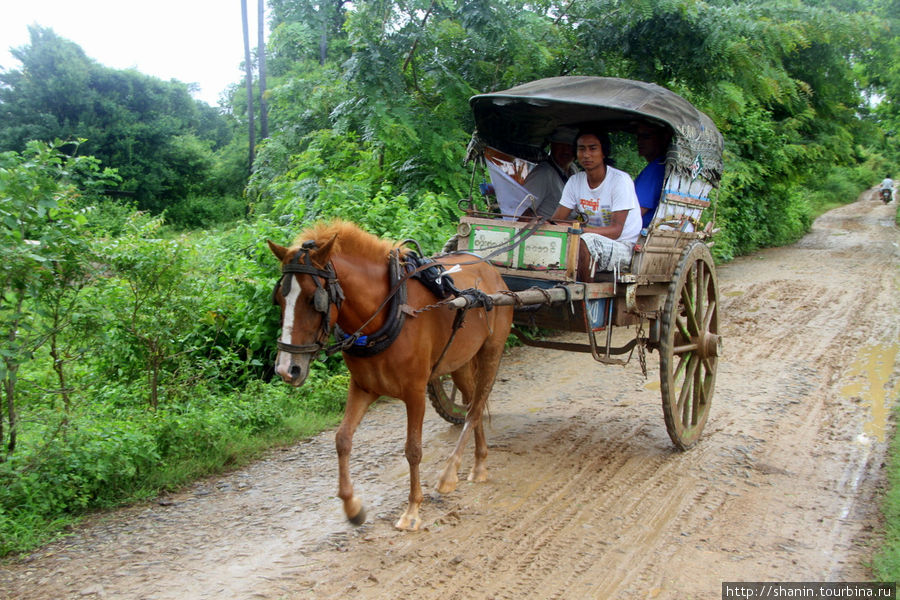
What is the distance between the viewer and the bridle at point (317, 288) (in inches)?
141

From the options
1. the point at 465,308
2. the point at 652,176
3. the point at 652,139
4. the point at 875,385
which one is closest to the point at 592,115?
the point at 652,139

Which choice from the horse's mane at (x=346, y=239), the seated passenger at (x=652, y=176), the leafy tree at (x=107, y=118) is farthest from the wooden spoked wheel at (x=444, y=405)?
the leafy tree at (x=107, y=118)

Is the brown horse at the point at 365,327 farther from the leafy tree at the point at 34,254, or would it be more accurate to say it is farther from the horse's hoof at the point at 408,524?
the leafy tree at the point at 34,254

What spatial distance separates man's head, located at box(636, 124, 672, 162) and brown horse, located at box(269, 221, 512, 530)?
2.37 m

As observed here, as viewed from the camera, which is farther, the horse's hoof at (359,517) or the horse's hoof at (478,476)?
the horse's hoof at (478,476)

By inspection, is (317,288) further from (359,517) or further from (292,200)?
(292,200)

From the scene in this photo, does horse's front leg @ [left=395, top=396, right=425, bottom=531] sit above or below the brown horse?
below

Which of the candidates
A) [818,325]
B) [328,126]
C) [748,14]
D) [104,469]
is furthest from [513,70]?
[104,469]

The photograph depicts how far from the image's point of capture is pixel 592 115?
6172 mm

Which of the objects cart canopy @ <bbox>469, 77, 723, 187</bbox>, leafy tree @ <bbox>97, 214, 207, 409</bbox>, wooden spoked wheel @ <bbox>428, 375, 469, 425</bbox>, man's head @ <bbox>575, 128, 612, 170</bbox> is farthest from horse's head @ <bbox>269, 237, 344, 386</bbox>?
man's head @ <bbox>575, 128, 612, 170</bbox>

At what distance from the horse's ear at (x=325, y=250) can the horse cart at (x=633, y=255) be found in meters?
1.35

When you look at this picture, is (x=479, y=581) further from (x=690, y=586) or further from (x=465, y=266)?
(x=465, y=266)

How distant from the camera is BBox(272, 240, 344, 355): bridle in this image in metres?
3.59

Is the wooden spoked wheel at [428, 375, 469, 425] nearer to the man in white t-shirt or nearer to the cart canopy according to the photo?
the man in white t-shirt
